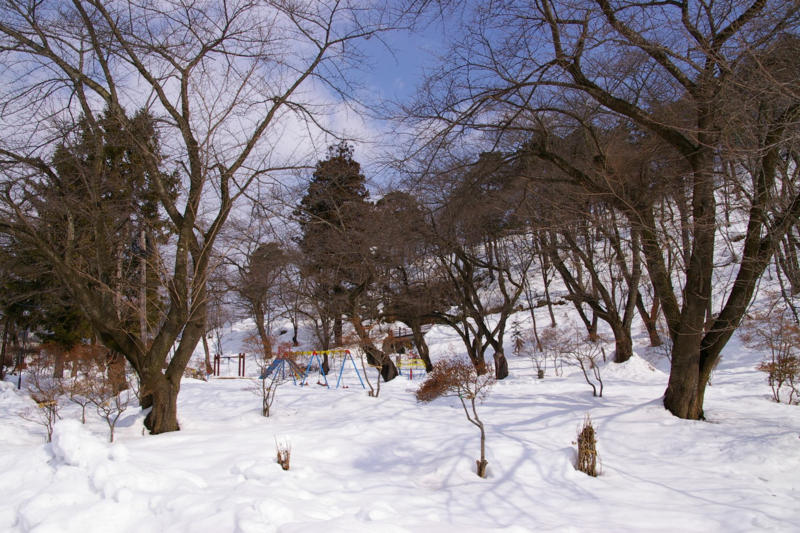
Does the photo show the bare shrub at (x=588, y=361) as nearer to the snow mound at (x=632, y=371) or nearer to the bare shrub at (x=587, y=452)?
the snow mound at (x=632, y=371)

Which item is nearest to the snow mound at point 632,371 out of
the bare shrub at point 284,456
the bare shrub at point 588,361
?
the bare shrub at point 588,361

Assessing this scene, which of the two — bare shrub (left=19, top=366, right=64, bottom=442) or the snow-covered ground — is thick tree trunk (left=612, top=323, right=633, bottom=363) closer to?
the snow-covered ground

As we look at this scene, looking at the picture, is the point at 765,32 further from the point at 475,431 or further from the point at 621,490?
the point at 475,431

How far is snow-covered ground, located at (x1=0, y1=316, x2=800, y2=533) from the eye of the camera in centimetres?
345

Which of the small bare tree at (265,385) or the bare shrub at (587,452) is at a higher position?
the small bare tree at (265,385)

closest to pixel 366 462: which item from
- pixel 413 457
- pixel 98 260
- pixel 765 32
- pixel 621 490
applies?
pixel 413 457

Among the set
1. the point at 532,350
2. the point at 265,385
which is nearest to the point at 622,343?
the point at 532,350

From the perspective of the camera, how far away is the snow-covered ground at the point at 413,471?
11.3 ft

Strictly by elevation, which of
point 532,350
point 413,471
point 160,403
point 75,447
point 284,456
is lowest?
point 413,471

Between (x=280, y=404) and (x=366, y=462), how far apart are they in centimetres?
444

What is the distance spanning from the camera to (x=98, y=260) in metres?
A: 6.98

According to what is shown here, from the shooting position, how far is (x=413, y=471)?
586 centimetres

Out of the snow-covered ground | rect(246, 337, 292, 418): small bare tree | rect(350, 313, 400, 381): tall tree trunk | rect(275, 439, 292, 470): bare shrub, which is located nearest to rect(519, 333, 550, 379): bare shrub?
rect(350, 313, 400, 381): tall tree trunk

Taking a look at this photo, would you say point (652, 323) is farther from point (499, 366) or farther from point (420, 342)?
point (420, 342)
